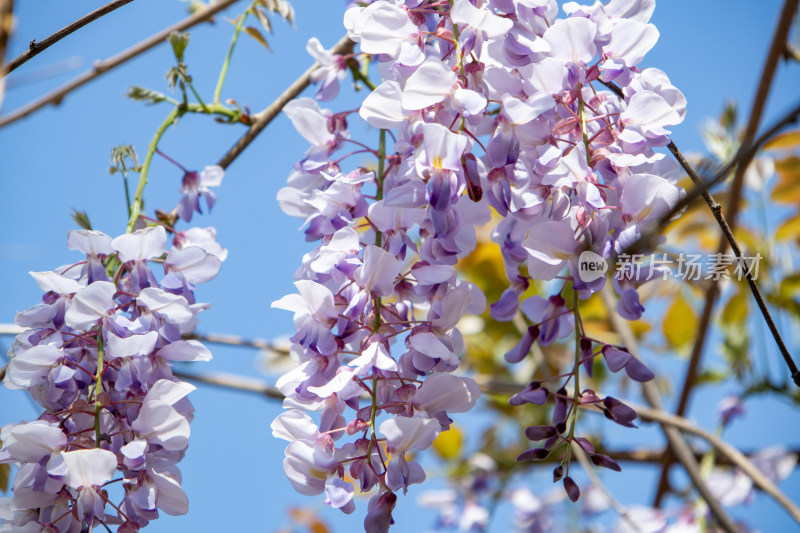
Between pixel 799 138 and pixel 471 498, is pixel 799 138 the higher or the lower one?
the higher one

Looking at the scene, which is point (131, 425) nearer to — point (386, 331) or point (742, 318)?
point (386, 331)

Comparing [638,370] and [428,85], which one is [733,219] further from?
[428,85]

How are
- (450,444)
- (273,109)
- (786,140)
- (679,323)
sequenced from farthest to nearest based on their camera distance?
(450,444) < (679,323) < (786,140) < (273,109)

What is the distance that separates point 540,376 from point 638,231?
92 cm

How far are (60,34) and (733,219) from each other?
0.91m

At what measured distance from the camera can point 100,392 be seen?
21.2 inches

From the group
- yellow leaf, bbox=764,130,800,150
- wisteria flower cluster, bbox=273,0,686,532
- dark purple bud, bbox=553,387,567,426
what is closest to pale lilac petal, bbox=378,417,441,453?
wisteria flower cluster, bbox=273,0,686,532

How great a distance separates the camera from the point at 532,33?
520mm

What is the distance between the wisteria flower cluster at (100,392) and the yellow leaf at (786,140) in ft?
3.33

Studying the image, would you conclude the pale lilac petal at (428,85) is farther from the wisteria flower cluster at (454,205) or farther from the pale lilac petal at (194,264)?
the pale lilac petal at (194,264)

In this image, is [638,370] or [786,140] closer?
[638,370]

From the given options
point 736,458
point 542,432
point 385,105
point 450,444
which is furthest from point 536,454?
point 450,444

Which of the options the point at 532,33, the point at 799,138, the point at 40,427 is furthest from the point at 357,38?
the point at 799,138

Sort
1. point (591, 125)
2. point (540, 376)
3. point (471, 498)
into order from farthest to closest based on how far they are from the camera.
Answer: point (471, 498), point (540, 376), point (591, 125)
